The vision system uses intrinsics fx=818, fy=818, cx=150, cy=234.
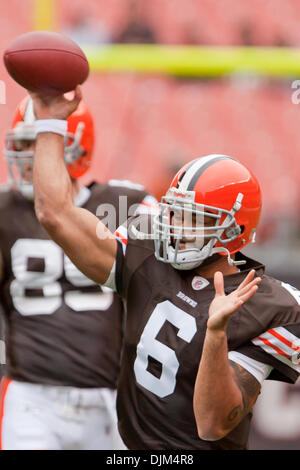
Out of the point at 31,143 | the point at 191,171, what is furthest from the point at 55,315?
the point at 191,171

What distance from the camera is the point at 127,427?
2379 mm

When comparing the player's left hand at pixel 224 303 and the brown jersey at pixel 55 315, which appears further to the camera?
the brown jersey at pixel 55 315

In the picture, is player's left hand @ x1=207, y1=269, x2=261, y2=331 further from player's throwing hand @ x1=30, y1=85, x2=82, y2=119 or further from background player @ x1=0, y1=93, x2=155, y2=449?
background player @ x1=0, y1=93, x2=155, y2=449

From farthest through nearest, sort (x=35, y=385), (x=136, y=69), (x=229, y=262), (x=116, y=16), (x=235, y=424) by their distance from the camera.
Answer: (x=116, y=16)
(x=136, y=69)
(x=35, y=385)
(x=229, y=262)
(x=235, y=424)

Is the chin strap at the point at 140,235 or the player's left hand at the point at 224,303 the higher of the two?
the chin strap at the point at 140,235

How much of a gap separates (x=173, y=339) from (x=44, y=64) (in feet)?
2.73

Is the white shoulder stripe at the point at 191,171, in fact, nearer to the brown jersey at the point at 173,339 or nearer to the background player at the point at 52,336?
the brown jersey at the point at 173,339

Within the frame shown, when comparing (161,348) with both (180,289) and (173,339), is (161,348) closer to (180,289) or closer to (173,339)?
(173,339)

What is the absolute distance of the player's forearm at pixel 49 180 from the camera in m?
2.21

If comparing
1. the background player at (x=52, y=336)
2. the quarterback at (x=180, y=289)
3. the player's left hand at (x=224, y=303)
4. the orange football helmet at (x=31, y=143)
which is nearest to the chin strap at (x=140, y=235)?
the quarterback at (x=180, y=289)

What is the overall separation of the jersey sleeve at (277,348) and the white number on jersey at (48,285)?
1.04 m
